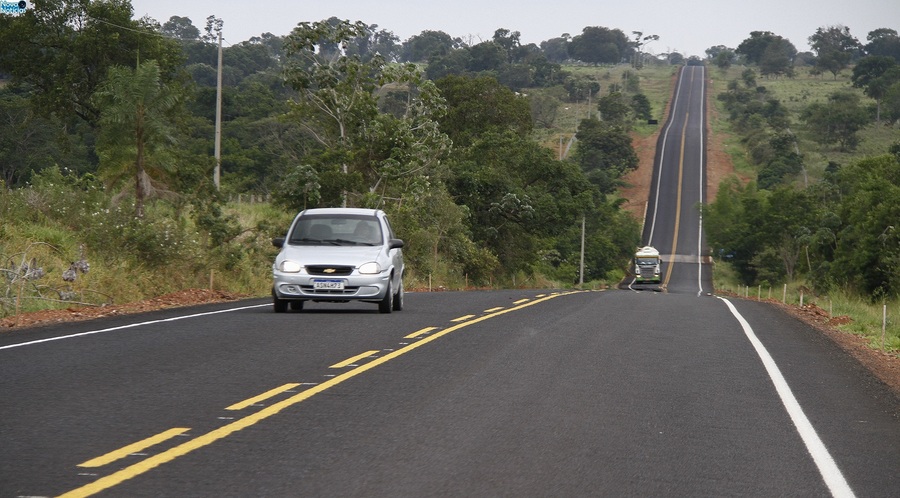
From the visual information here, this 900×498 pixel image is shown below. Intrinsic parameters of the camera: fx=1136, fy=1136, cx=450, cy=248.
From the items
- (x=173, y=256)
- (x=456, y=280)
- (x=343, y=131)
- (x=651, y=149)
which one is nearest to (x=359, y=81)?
(x=343, y=131)

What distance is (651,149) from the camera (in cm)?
14288

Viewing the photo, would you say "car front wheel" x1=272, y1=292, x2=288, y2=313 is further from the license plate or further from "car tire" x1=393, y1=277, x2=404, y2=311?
"car tire" x1=393, y1=277, x2=404, y2=311

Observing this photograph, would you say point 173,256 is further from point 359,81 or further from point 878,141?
point 878,141

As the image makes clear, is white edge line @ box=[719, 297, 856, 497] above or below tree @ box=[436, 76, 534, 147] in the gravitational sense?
below

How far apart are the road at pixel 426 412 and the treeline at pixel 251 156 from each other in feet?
29.1

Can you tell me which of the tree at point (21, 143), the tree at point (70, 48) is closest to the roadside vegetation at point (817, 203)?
the tree at point (70, 48)

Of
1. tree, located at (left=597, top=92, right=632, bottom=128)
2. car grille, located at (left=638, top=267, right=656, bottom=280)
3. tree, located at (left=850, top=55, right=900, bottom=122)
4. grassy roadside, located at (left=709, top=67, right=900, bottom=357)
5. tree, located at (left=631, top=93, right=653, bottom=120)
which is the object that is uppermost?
tree, located at (left=850, top=55, right=900, bottom=122)

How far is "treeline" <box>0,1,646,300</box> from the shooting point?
24.3 m

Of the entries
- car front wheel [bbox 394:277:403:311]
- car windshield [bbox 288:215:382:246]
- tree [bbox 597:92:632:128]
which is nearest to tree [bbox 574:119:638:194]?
tree [bbox 597:92:632:128]

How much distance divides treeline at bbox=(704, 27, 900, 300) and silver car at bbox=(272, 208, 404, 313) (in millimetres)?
31663

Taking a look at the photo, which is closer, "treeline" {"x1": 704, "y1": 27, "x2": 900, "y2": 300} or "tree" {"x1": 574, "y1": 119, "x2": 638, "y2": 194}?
"treeline" {"x1": 704, "y1": 27, "x2": 900, "y2": 300}

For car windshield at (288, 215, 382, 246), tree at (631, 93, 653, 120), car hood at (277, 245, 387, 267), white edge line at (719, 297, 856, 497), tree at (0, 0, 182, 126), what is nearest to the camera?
white edge line at (719, 297, 856, 497)

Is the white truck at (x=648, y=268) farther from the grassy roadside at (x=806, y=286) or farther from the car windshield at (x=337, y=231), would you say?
the car windshield at (x=337, y=231)

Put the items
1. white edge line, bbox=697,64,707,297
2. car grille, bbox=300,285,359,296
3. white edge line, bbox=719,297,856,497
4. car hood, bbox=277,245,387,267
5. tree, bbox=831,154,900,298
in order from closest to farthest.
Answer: white edge line, bbox=719,297,856,497
car grille, bbox=300,285,359,296
car hood, bbox=277,245,387,267
tree, bbox=831,154,900,298
white edge line, bbox=697,64,707,297
